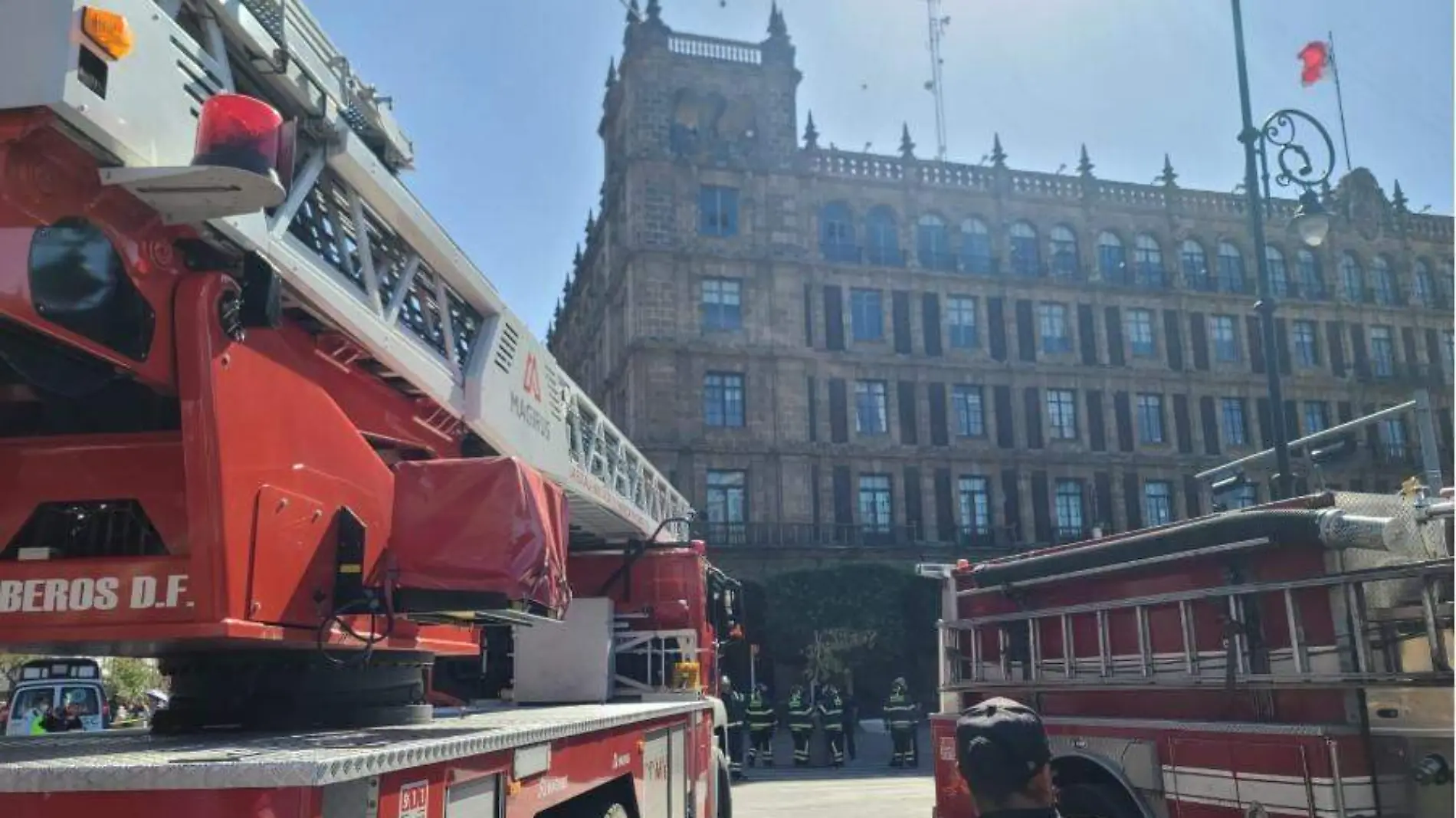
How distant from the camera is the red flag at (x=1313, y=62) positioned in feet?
37.6

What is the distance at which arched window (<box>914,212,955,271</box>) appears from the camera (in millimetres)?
42281

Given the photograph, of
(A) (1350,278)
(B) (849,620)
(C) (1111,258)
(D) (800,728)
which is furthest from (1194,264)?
(D) (800,728)

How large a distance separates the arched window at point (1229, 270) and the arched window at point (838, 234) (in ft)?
51.3

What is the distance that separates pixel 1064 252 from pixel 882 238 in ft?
25.5

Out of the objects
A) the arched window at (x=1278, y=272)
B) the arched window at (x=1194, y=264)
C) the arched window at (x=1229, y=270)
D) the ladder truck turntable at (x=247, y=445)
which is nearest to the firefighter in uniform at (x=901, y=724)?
the ladder truck turntable at (x=247, y=445)

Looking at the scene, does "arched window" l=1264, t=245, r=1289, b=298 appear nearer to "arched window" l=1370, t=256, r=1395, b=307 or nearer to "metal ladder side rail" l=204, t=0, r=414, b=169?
"arched window" l=1370, t=256, r=1395, b=307

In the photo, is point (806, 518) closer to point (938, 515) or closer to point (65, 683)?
point (938, 515)

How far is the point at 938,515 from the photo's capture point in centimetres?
4000

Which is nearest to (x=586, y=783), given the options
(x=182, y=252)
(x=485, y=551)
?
(x=485, y=551)

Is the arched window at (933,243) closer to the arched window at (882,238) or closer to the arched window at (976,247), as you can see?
the arched window at (976,247)

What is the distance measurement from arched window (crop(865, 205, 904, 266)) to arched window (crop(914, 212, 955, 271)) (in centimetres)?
85

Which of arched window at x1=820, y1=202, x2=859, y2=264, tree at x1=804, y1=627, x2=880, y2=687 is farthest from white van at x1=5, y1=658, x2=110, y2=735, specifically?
arched window at x1=820, y1=202, x2=859, y2=264

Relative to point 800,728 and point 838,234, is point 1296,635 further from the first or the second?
point 838,234

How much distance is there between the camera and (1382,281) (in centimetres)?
4781
